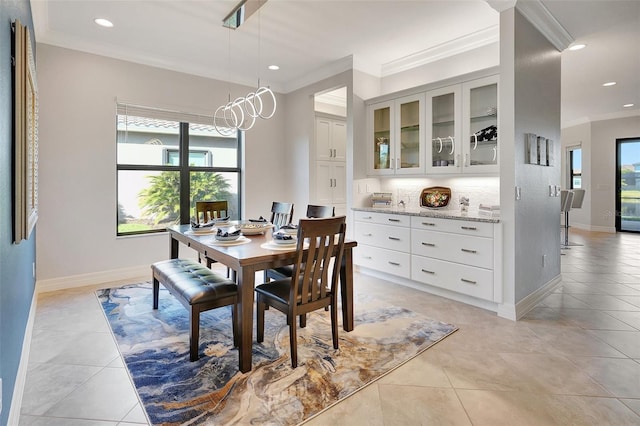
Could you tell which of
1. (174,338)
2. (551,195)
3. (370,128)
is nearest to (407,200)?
(370,128)

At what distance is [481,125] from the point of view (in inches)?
136

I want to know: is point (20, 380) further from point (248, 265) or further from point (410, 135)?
point (410, 135)

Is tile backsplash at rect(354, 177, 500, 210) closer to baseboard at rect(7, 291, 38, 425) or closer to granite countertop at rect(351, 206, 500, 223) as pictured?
granite countertop at rect(351, 206, 500, 223)

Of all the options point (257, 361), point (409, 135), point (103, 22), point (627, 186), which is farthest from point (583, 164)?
point (103, 22)

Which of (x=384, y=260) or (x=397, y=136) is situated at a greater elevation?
(x=397, y=136)

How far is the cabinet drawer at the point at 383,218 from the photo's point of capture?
380 cm

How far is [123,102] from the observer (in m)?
4.14

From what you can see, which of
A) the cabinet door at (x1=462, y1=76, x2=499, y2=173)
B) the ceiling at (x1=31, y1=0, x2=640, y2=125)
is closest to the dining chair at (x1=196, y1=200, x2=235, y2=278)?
the ceiling at (x1=31, y1=0, x2=640, y2=125)

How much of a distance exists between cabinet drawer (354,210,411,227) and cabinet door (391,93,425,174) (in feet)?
1.97

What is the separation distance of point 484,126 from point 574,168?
762cm

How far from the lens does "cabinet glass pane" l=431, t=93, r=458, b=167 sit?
3668mm

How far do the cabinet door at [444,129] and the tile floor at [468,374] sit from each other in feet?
4.87

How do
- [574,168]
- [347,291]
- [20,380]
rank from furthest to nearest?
1. [574,168]
2. [347,291]
3. [20,380]

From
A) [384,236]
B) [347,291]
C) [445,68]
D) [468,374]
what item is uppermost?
[445,68]
